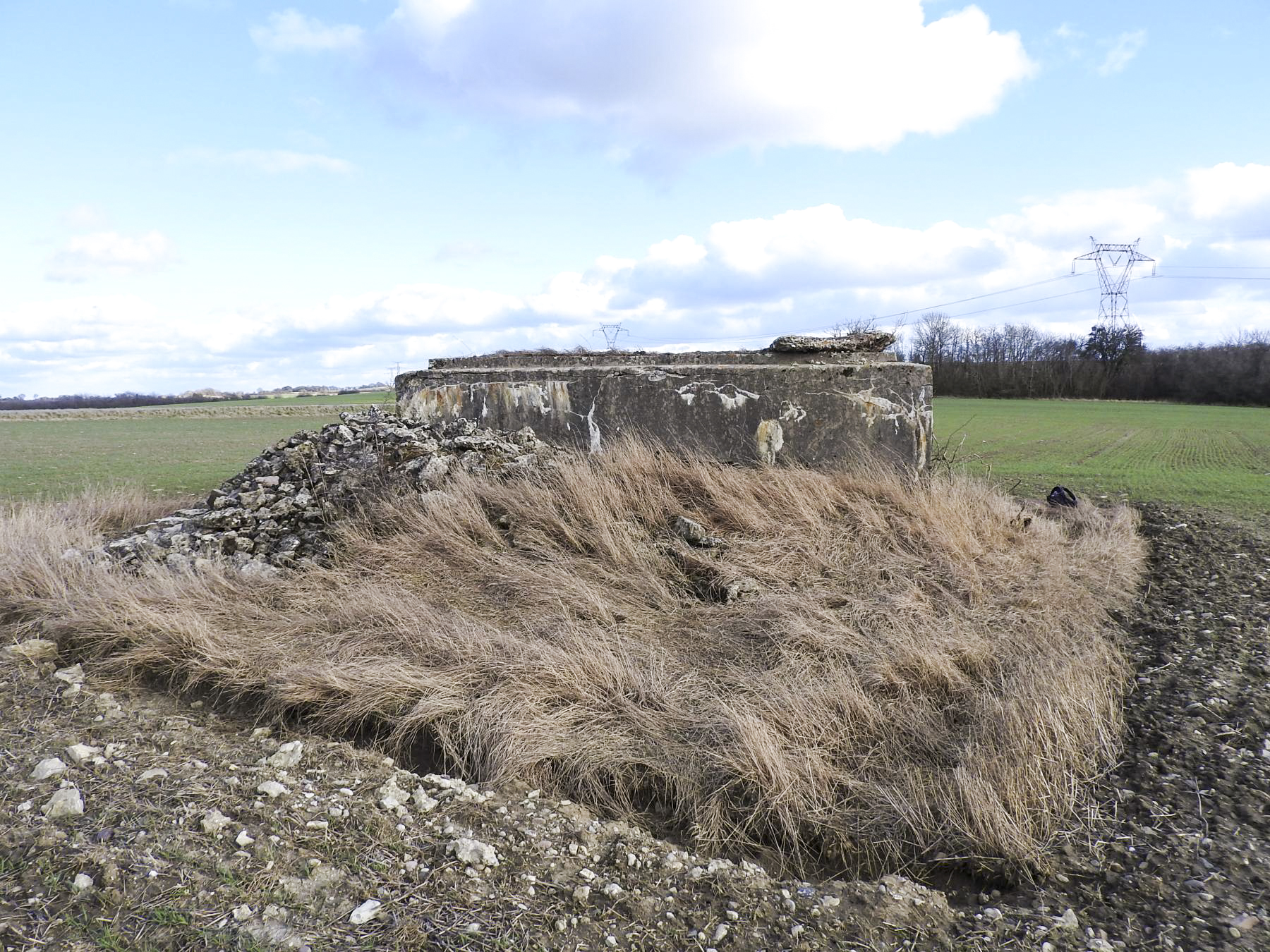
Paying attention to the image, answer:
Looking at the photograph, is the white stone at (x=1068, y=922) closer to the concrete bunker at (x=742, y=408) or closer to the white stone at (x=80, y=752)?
the white stone at (x=80, y=752)

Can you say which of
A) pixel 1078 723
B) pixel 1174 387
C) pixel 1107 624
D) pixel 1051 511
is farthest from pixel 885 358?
pixel 1174 387

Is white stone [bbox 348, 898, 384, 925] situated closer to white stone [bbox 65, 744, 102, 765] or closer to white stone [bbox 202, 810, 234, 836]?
white stone [bbox 202, 810, 234, 836]

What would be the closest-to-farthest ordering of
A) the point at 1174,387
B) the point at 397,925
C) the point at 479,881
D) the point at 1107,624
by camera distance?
1. the point at 397,925
2. the point at 479,881
3. the point at 1107,624
4. the point at 1174,387

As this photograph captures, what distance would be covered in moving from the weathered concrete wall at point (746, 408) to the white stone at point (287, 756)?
12.3ft

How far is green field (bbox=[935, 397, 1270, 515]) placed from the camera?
873 cm

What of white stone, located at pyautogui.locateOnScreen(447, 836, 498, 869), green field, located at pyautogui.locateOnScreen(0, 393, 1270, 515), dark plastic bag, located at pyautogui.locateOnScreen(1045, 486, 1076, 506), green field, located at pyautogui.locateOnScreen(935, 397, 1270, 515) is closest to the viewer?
white stone, located at pyautogui.locateOnScreen(447, 836, 498, 869)

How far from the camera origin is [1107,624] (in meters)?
4.46

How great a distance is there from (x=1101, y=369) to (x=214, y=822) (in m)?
64.7

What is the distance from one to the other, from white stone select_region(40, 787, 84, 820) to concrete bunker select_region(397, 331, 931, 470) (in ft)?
14.0

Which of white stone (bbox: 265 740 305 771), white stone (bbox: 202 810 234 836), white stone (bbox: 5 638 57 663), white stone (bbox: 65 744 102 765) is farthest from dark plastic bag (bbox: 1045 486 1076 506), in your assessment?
white stone (bbox: 5 638 57 663)

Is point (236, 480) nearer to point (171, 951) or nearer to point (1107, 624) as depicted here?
point (171, 951)

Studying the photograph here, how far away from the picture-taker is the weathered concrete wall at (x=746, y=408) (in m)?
6.27

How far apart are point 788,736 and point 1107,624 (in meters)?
2.44

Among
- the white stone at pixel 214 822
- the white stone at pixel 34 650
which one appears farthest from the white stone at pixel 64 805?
the white stone at pixel 34 650
